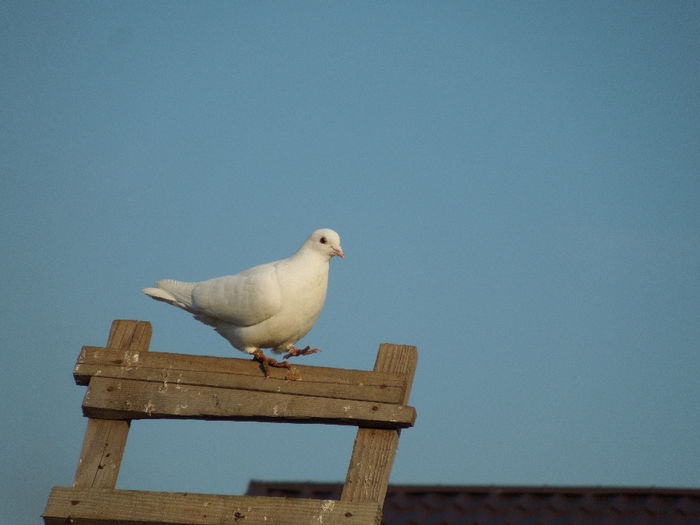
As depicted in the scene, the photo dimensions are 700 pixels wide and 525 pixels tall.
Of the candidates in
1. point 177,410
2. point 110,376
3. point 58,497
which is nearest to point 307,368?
point 177,410

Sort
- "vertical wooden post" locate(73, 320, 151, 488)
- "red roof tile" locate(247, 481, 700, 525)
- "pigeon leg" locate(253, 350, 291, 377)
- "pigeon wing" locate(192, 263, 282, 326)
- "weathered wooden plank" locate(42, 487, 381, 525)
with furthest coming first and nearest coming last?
"red roof tile" locate(247, 481, 700, 525), "pigeon wing" locate(192, 263, 282, 326), "pigeon leg" locate(253, 350, 291, 377), "vertical wooden post" locate(73, 320, 151, 488), "weathered wooden plank" locate(42, 487, 381, 525)

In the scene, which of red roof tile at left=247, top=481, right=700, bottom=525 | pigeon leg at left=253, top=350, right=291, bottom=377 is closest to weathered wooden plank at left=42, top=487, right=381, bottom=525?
pigeon leg at left=253, top=350, right=291, bottom=377

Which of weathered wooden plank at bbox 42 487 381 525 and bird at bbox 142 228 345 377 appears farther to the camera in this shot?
bird at bbox 142 228 345 377

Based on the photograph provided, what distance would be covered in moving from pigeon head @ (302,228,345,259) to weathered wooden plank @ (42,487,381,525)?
1.99 m

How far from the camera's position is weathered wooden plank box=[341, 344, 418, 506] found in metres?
3.74

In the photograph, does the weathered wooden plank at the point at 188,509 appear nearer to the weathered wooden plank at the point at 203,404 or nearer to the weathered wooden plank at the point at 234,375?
the weathered wooden plank at the point at 203,404

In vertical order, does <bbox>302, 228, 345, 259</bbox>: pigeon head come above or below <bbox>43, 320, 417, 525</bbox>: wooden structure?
above

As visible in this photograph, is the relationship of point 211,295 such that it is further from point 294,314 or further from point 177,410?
point 177,410

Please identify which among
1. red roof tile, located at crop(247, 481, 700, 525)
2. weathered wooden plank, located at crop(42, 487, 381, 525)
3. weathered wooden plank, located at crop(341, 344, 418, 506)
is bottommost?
weathered wooden plank, located at crop(42, 487, 381, 525)

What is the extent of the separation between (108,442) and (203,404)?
484 mm

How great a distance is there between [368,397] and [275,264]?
1.64 meters

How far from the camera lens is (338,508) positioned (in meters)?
3.65

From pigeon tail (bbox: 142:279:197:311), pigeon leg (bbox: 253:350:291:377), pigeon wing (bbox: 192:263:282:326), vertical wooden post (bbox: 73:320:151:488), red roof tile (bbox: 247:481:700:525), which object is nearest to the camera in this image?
vertical wooden post (bbox: 73:320:151:488)

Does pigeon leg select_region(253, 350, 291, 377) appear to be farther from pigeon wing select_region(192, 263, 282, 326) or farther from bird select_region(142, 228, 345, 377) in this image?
pigeon wing select_region(192, 263, 282, 326)
